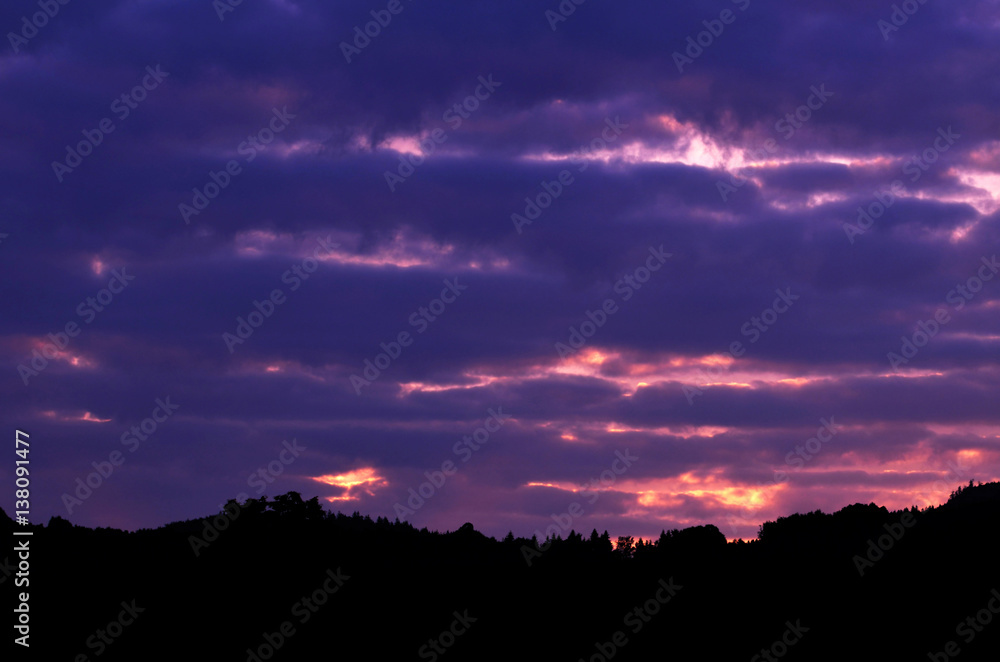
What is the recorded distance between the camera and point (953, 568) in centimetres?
5638

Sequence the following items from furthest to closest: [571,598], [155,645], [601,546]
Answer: [601,546] < [571,598] < [155,645]

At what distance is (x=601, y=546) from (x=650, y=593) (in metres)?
9.22

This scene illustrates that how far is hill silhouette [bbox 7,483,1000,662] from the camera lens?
55938 millimetres

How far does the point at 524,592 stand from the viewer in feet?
214

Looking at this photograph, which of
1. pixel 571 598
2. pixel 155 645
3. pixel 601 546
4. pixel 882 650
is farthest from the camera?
pixel 601 546

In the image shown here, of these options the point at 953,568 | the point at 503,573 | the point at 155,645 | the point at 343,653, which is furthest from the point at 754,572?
the point at 155,645

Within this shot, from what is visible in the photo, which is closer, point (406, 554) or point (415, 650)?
point (415, 650)

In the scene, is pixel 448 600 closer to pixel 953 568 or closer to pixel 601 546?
pixel 601 546

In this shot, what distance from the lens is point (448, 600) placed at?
214 ft

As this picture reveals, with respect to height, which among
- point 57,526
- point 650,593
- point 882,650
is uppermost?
point 57,526

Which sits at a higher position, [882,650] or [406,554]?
[406,554]

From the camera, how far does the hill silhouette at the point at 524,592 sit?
184 feet

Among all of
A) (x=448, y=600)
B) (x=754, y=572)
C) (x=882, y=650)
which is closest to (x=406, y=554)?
(x=448, y=600)

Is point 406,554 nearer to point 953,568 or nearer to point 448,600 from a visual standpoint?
point 448,600
